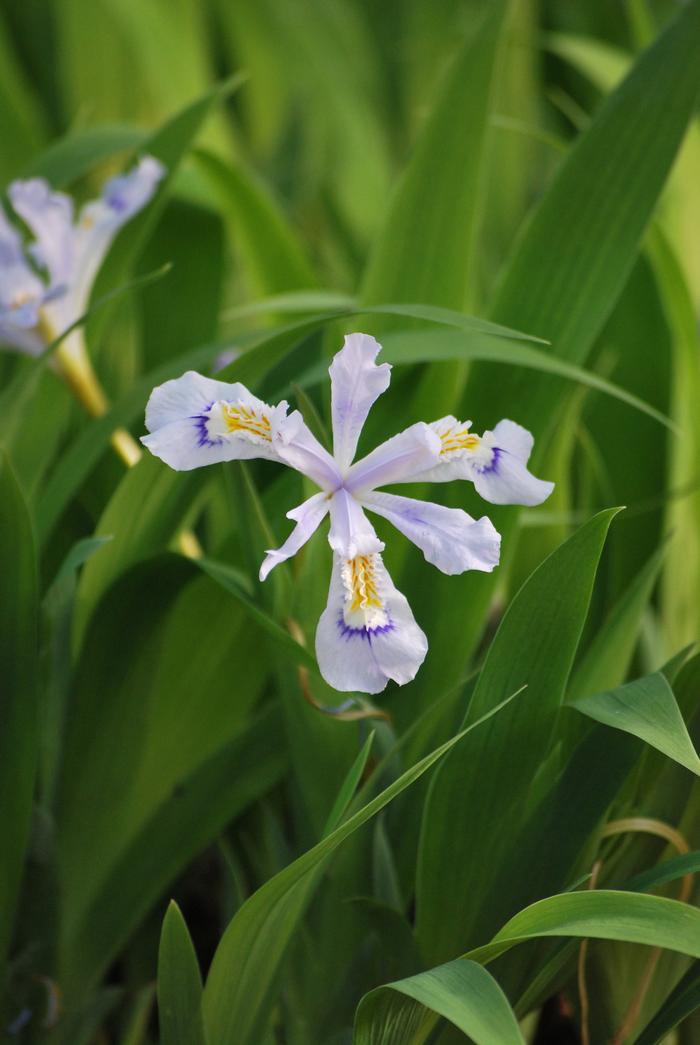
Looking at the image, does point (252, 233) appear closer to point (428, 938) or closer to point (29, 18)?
point (428, 938)

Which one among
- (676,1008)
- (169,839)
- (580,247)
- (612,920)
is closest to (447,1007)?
(612,920)

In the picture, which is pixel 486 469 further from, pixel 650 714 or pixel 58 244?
pixel 58 244

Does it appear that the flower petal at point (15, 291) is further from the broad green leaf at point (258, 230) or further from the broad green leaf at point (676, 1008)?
the broad green leaf at point (676, 1008)

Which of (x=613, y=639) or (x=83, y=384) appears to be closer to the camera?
(x=613, y=639)

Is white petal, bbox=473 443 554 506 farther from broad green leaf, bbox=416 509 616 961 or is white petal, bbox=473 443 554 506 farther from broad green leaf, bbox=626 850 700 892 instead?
broad green leaf, bbox=626 850 700 892

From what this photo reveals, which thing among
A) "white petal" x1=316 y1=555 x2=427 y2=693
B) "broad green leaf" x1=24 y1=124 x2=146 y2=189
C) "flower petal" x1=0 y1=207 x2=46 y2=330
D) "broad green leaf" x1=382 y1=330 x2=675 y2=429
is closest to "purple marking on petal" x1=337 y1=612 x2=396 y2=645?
"white petal" x1=316 y1=555 x2=427 y2=693

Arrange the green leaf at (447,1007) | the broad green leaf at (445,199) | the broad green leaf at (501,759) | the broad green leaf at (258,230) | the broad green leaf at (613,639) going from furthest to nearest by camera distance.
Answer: the broad green leaf at (258,230)
the broad green leaf at (445,199)
the broad green leaf at (613,639)
the broad green leaf at (501,759)
the green leaf at (447,1007)

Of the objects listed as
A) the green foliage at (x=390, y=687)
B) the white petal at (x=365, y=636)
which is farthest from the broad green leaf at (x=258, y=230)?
the white petal at (x=365, y=636)

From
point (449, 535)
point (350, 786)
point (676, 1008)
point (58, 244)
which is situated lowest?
point (676, 1008)
